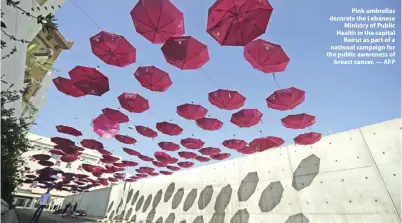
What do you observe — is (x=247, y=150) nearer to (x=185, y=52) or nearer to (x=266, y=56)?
(x=266, y=56)

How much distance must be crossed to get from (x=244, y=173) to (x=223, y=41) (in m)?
8.82

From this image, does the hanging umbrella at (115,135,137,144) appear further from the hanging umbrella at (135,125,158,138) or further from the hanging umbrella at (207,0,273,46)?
the hanging umbrella at (207,0,273,46)

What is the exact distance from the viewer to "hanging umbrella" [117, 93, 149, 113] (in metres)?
8.71

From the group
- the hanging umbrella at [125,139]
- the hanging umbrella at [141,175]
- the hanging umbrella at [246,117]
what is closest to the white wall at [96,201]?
the hanging umbrella at [141,175]

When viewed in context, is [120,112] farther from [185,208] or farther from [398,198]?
[398,198]

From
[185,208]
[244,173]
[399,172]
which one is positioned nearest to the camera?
[399,172]

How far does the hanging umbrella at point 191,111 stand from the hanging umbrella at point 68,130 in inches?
268

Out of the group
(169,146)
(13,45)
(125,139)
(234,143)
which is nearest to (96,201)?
(125,139)

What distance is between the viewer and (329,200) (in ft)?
28.6

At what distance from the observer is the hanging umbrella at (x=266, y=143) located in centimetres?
1041

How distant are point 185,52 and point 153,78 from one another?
1.99 m

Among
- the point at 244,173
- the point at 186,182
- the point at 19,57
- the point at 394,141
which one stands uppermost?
the point at 19,57

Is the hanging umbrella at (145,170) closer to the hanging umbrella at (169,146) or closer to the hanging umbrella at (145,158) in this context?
the hanging umbrella at (145,158)

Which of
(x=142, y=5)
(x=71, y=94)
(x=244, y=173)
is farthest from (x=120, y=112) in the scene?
(x=244, y=173)
